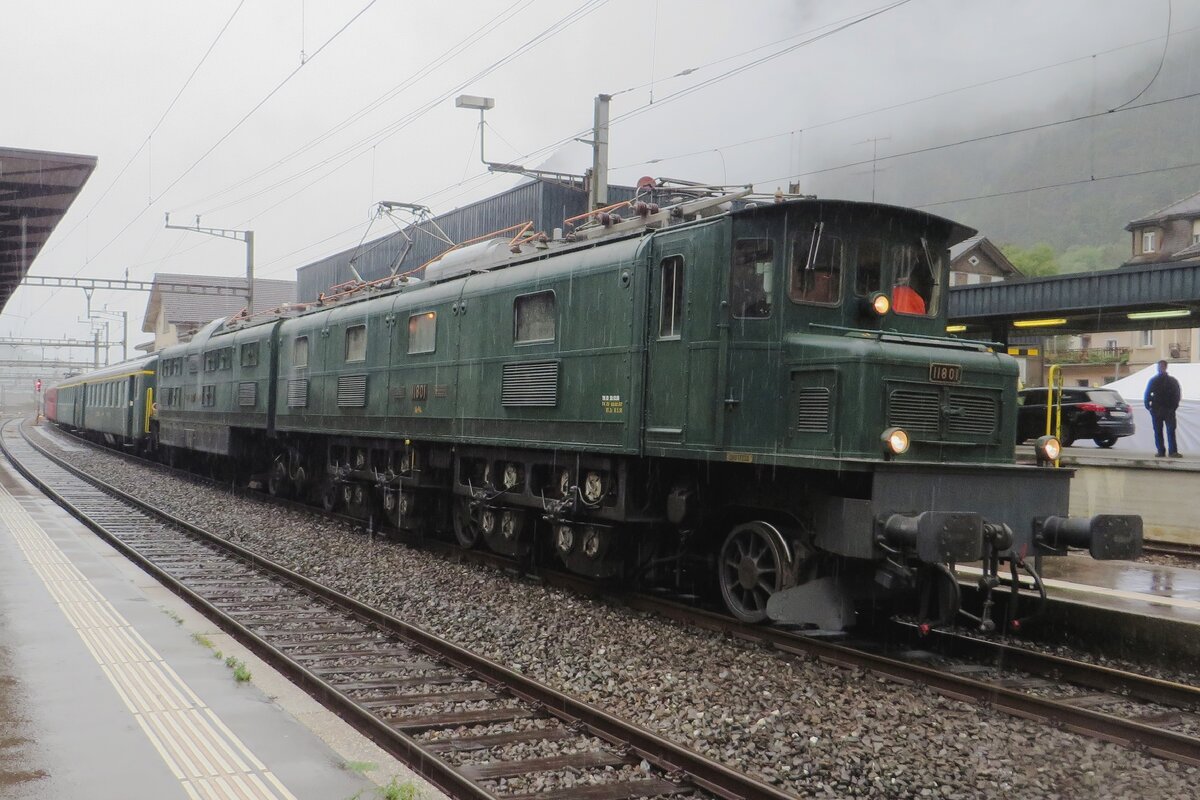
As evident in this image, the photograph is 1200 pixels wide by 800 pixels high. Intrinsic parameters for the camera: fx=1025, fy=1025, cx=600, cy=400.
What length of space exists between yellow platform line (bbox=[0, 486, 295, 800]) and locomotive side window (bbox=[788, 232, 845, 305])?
545 cm

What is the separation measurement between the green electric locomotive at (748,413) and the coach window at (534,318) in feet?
0.10

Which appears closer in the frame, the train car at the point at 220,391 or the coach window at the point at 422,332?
the coach window at the point at 422,332

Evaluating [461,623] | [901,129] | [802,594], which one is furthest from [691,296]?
[901,129]

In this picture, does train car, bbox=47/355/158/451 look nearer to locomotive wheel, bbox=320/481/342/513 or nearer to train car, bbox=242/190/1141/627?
locomotive wheel, bbox=320/481/342/513

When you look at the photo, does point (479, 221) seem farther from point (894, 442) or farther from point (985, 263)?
point (894, 442)

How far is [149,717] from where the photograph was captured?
5645 millimetres

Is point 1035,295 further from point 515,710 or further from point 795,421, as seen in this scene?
point 515,710

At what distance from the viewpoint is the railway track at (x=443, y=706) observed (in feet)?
17.2

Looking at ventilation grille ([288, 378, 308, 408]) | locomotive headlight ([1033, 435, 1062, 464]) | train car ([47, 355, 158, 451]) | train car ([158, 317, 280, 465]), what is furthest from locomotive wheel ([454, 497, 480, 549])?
train car ([47, 355, 158, 451])

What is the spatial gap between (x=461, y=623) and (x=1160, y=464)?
1081 centimetres

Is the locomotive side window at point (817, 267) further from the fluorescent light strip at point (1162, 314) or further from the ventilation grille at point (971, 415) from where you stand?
the fluorescent light strip at point (1162, 314)

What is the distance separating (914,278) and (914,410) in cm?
164

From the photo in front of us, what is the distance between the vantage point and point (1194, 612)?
847 cm

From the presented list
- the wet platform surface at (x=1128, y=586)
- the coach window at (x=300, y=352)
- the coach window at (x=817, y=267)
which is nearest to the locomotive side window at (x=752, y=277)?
the coach window at (x=817, y=267)
